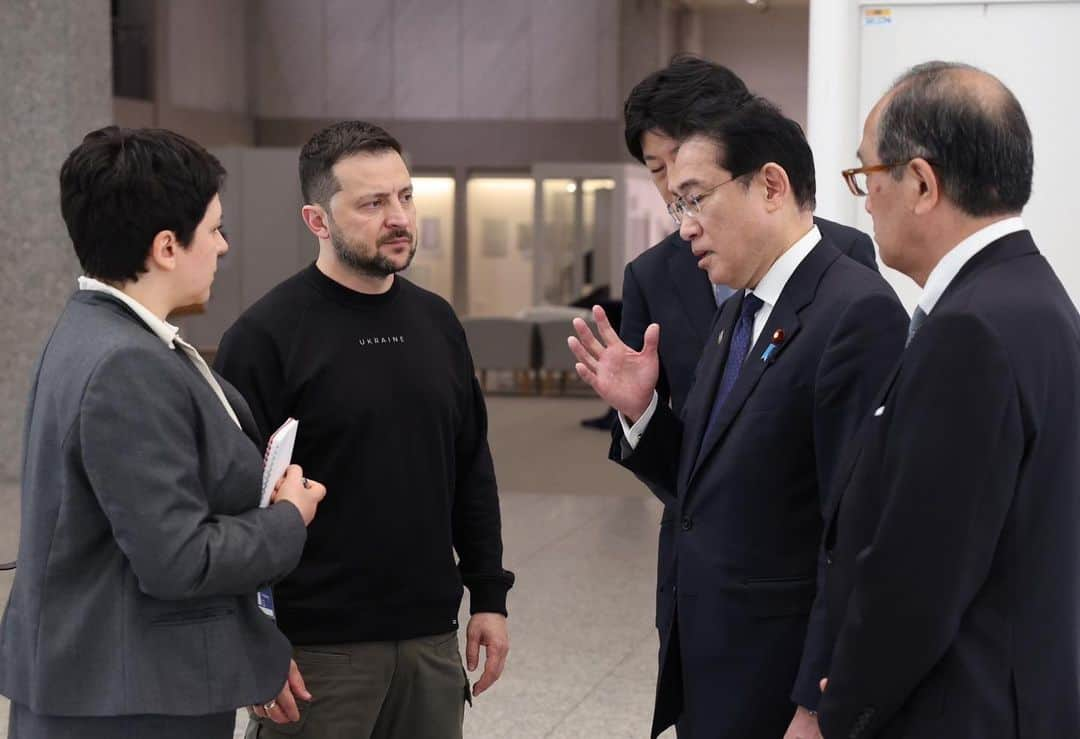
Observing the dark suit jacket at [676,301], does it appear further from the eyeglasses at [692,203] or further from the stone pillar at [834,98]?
the stone pillar at [834,98]

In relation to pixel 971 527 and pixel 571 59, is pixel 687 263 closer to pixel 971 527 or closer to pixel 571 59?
pixel 971 527

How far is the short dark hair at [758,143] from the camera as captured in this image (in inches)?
104

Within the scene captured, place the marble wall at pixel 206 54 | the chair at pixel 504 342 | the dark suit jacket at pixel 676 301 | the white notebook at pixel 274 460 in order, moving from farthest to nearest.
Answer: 1. the marble wall at pixel 206 54
2. the chair at pixel 504 342
3. the dark suit jacket at pixel 676 301
4. the white notebook at pixel 274 460

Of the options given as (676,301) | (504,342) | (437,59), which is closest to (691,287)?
(676,301)

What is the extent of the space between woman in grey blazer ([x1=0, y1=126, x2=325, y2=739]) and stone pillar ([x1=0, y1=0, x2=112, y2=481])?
7.78 meters

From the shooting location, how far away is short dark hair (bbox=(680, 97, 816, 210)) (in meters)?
2.63

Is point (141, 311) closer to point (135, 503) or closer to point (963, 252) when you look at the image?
point (135, 503)

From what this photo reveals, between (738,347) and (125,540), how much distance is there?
118 centimetres

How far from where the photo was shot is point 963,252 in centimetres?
204

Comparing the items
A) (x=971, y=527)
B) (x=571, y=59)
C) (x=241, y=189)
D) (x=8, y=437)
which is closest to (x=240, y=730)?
(x=971, y=527)

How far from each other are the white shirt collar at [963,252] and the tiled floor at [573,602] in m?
3.12

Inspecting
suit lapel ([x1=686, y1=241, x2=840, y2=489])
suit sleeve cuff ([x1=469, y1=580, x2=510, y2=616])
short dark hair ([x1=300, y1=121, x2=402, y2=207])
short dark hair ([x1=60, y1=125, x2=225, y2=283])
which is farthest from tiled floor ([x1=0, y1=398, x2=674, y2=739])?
short dark hair ([x1=60, y1=125, x2=225, y2=283])

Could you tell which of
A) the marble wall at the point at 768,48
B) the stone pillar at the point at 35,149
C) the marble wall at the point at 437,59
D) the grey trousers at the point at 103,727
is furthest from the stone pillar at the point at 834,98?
the marble wall at the point at 768,48

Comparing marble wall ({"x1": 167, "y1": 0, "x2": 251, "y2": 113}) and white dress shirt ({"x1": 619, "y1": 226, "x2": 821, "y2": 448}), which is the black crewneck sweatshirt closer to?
white dress shirt ({"x1": 619, "y1": 226, "x2": 821, "y2": 448})
